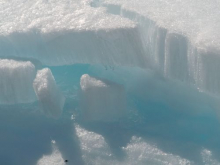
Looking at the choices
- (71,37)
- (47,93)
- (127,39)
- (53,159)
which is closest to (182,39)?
(127,39)

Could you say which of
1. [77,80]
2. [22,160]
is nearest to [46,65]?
[77,80]

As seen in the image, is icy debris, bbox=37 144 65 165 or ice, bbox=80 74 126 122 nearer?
icy debris, bbox=37 144 65 165

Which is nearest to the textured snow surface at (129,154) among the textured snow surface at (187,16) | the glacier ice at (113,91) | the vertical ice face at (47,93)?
the glacier ice at (113,91)

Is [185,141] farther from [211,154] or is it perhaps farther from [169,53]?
[169,53]

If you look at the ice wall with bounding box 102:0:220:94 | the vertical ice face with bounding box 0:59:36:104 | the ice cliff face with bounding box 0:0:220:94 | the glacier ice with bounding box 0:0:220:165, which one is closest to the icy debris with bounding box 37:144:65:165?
the glacier ice with bounding box 0:0:220:165

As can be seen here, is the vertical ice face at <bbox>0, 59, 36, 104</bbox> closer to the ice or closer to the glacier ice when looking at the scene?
the glacier ice

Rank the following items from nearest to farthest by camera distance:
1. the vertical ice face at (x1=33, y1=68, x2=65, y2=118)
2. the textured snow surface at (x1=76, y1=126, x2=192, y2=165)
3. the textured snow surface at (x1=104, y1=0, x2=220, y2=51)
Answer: the textured snow surface at (x1=76, y1=126, x2=192, y2=165), the vertical ice face at (x1=33, y1=68, x2=65, y2=118), the textured snow surface at (x1=104, y1=0, x2=220, y2=51)
